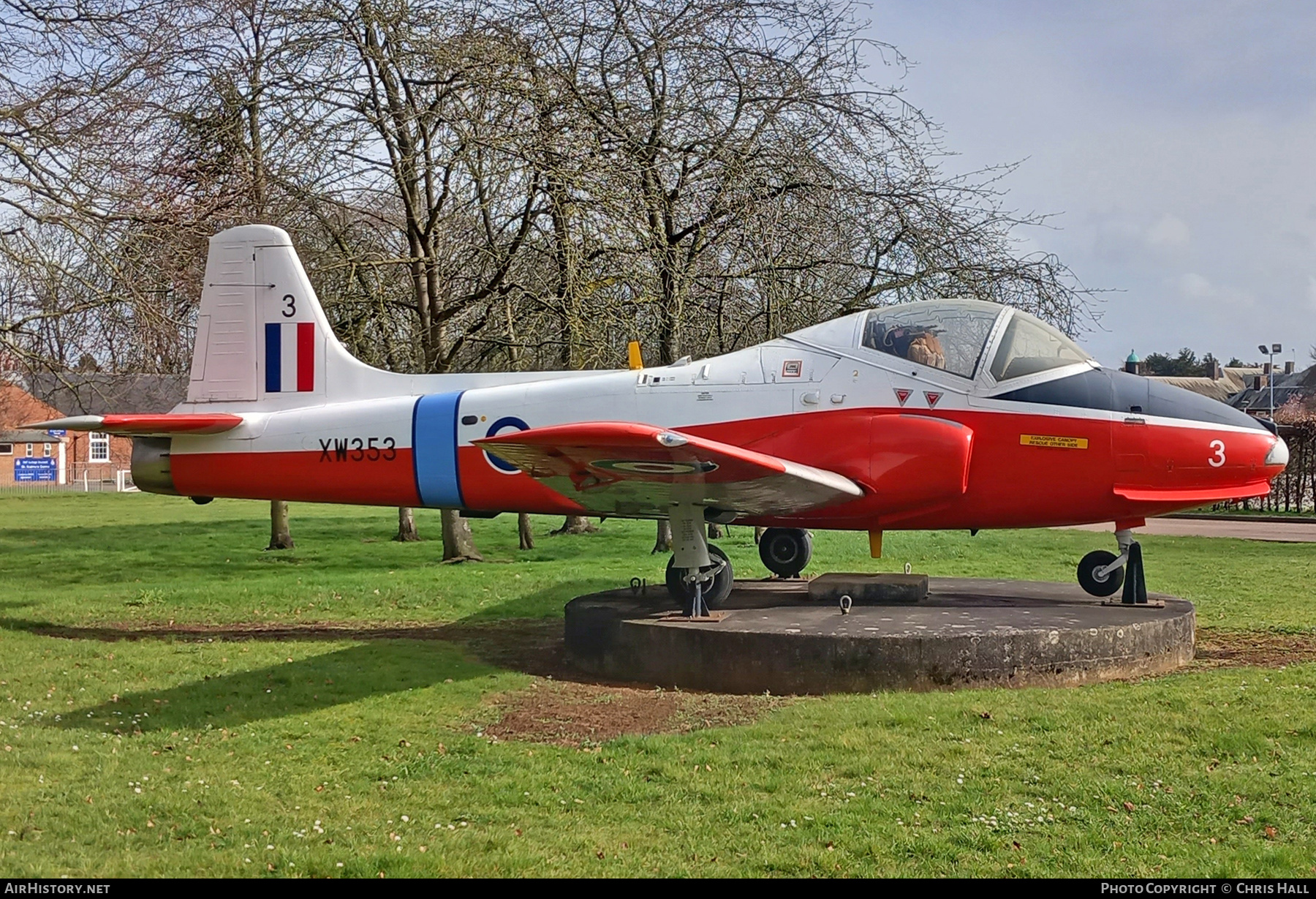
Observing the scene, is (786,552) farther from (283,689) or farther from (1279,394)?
(1279,394)

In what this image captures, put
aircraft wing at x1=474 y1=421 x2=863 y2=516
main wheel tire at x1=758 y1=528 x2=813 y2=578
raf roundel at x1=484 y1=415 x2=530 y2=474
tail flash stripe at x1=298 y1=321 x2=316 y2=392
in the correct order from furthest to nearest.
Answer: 1. main wheel tire at x1=758 y1=528 x2=813 y2=578
2. tail flash stripe at x1=298 y1=321 x2=316 y2=392
3. raf roundel at x1=484 y1=415 x2=530 y2=474
4. aircraft wing at x1=474 y1=421 x2=863 y2=516

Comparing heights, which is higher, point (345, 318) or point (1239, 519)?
point (345, 318)

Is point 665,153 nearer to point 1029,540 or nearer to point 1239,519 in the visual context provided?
point 1029,540

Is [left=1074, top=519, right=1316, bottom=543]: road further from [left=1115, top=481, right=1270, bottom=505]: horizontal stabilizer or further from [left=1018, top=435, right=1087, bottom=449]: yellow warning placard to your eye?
[left=1018, top=435, right=1087, bottom=449]: yellow warning placard

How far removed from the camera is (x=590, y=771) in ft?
20.4

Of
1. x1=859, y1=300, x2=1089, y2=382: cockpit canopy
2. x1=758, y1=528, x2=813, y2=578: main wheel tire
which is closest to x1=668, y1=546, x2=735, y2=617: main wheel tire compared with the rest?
x1=758, y1=528, x2=813, y2=578: main wheel tire

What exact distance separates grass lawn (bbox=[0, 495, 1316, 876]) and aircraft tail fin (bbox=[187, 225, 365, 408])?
2.53 m

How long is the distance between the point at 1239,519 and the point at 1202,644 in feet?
70.3

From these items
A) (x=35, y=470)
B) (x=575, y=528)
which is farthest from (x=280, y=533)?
(x=35, y=470)

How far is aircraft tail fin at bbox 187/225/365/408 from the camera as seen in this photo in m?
11.3

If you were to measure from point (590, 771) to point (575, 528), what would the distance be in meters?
18.5

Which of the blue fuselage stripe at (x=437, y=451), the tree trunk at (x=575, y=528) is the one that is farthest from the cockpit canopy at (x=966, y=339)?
the tree trunk at (x=575, y=528)

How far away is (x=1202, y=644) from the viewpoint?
9852mm
